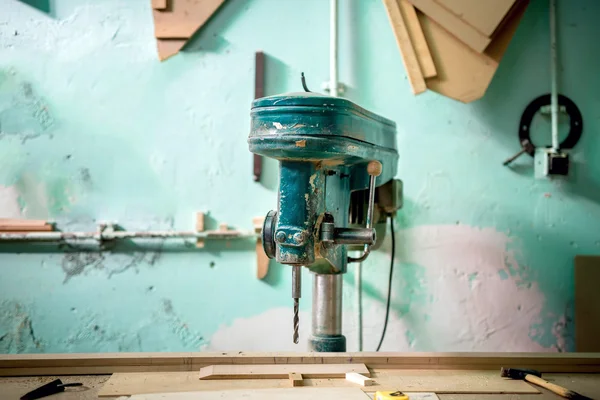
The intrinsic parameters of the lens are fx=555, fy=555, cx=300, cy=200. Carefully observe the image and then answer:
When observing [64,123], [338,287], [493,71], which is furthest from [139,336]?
[493,71]

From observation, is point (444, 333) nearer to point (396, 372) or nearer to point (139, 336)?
point (396, 372)

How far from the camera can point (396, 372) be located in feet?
4.36

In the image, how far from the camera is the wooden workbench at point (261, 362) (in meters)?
1.20

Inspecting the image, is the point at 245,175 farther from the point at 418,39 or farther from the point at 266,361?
the point at 266,361

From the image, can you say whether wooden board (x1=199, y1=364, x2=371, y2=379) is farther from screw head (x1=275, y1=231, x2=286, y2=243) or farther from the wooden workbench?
screw head (x1=275, y1=231, x2=286, y2=243)

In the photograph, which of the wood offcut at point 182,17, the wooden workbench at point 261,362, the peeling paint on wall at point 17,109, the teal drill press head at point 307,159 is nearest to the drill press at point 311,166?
the teal drill press head at point 307,159

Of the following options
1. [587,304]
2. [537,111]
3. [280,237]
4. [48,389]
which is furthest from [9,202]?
[587,304]

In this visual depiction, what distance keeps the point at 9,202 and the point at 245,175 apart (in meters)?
0.97

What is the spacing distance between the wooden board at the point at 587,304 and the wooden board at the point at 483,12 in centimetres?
102

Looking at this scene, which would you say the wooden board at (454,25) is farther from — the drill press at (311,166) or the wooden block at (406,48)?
the drill press at (311,166)

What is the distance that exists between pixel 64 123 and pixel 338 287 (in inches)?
56.1

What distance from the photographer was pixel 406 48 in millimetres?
2186

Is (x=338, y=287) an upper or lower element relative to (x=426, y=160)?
lower

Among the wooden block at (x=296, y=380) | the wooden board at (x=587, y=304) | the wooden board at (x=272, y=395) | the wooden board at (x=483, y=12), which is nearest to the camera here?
the wooden board at (x=272, y=395)
